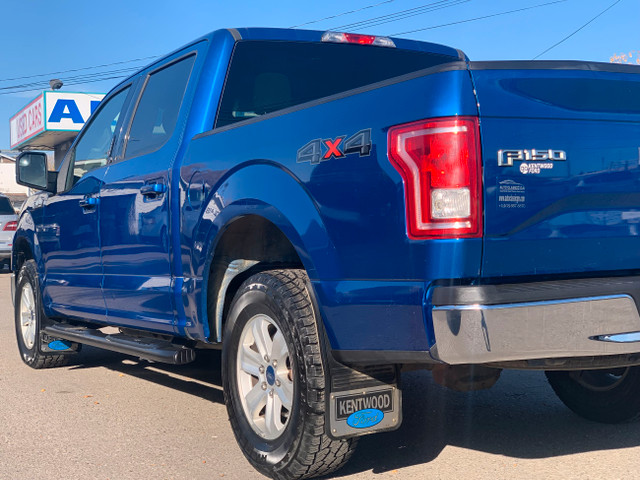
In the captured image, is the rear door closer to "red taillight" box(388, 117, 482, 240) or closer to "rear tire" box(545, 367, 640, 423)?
"red taillight" box(388, 117, 482, 240)

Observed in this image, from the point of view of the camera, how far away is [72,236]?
223 inches

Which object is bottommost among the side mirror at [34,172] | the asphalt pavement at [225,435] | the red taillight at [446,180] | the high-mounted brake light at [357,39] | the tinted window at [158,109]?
the asphalt pavement at [225,435]

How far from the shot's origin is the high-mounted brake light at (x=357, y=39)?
4.91 m

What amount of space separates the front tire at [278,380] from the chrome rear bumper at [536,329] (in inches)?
26.8

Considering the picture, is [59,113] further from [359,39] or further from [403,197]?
[403,197]

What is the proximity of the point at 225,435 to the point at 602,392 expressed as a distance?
2.07 m

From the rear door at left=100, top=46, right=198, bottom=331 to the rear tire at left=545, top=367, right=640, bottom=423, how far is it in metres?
2.26

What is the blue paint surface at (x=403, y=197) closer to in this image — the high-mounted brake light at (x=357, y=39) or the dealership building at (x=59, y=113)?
the high-mounted brake light at (x=357, y=39)

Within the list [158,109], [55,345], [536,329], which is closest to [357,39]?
[158,109]

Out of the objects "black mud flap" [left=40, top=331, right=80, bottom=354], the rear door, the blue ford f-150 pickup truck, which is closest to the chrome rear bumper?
the blue ford f-150 pickup truck

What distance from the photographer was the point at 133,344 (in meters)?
4.76

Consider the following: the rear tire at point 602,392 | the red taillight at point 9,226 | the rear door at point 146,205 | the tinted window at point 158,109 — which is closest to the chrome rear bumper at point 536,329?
the rear tire at point 602,392

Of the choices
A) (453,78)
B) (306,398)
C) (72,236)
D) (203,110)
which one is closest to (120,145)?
(72,236)

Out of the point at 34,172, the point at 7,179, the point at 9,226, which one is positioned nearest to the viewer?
the point at 34,172
